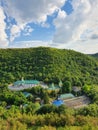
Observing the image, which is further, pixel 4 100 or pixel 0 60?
pixel 0 60

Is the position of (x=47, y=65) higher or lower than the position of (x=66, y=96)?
higher

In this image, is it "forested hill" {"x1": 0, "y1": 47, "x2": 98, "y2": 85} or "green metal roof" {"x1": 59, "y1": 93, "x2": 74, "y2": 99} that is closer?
"green metal roof" {"x1": 59, "y1": 93, "x2": 74, "y2": 99}

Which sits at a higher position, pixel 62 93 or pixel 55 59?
pixel 55 59

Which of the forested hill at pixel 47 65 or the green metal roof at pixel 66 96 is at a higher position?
the forested hill at pixel 47 65

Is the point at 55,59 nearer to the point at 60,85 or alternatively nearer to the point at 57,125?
the point at 60,85

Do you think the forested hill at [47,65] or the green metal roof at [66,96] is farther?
the forested hill at [47,65]

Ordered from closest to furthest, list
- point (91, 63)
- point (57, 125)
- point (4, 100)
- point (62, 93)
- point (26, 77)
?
point (57, 125)
point (4, 100)
point (62, 93)
point (26, 77)
point (91, 63)

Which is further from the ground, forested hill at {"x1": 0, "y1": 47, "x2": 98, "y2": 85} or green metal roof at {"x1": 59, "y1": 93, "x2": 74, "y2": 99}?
forested hill at {"x1": 0, "y1": 47, "x2": 98, "y2": 85}

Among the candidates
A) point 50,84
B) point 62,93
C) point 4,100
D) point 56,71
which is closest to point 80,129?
point 4,100
